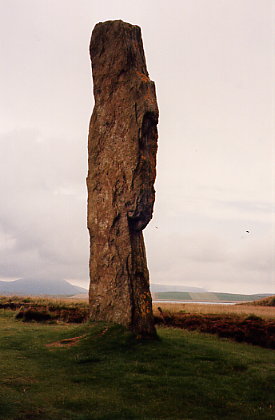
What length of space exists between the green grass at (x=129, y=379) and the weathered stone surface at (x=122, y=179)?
128cm

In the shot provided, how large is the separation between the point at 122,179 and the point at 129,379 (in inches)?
282

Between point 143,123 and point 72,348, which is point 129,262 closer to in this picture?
point 72,348

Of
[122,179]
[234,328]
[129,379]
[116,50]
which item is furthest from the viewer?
[234,328]

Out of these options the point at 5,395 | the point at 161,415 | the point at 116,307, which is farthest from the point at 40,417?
the point at 116,307

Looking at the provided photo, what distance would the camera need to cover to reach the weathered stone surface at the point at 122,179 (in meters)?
14.7

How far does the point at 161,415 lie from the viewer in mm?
8359

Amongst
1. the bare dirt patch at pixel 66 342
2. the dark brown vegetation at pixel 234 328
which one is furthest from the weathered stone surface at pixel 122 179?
the dark brown vegetation at pixel 234 328

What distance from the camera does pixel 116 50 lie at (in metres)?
16.4

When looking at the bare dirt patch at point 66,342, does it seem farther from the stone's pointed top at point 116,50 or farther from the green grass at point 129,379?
the stone's pointed top at point 116,50

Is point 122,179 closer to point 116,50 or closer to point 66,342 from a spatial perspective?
point 116,50

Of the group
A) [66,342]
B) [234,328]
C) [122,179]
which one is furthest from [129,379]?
[234,328]

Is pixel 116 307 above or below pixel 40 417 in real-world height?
above

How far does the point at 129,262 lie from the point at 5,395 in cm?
670

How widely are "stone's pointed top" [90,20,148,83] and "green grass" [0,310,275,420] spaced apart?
987 cm
